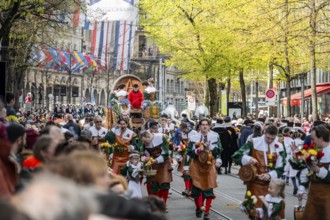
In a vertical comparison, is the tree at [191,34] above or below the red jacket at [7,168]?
above

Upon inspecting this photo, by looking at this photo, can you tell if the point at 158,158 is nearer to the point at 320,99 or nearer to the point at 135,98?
the point at 135,98

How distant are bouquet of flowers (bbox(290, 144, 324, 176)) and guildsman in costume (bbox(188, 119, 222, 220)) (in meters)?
3.82

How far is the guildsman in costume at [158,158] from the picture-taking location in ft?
47.3

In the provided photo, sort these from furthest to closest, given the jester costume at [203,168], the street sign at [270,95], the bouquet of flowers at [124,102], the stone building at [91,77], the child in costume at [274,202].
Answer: the stone building at [91,77], the street sign at [270,95], the bouquet of flowers at [124,102], the jester costume at [203,168], the child in costume at [274,202]

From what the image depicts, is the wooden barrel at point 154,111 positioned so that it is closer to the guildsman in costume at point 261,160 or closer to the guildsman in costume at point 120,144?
the guildsman in costume at point 120,144

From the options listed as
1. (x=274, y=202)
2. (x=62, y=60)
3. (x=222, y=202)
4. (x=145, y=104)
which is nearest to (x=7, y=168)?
(x=274, y=202)

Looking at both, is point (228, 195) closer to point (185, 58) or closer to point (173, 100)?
point (185, 58)

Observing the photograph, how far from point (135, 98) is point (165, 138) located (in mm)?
14666

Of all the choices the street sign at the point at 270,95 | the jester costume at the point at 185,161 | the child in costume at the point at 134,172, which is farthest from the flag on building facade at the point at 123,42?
the child in costume at the point at 134,172

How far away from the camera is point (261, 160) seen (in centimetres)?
1130

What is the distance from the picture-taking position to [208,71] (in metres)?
38.9

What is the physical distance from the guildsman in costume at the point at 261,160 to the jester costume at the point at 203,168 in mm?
2511

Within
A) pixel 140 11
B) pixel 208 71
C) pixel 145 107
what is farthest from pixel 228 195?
pixel 140 11

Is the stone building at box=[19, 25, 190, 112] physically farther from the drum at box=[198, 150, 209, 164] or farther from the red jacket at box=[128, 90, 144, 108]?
the drum at box=[198, 150, 209, 164]
